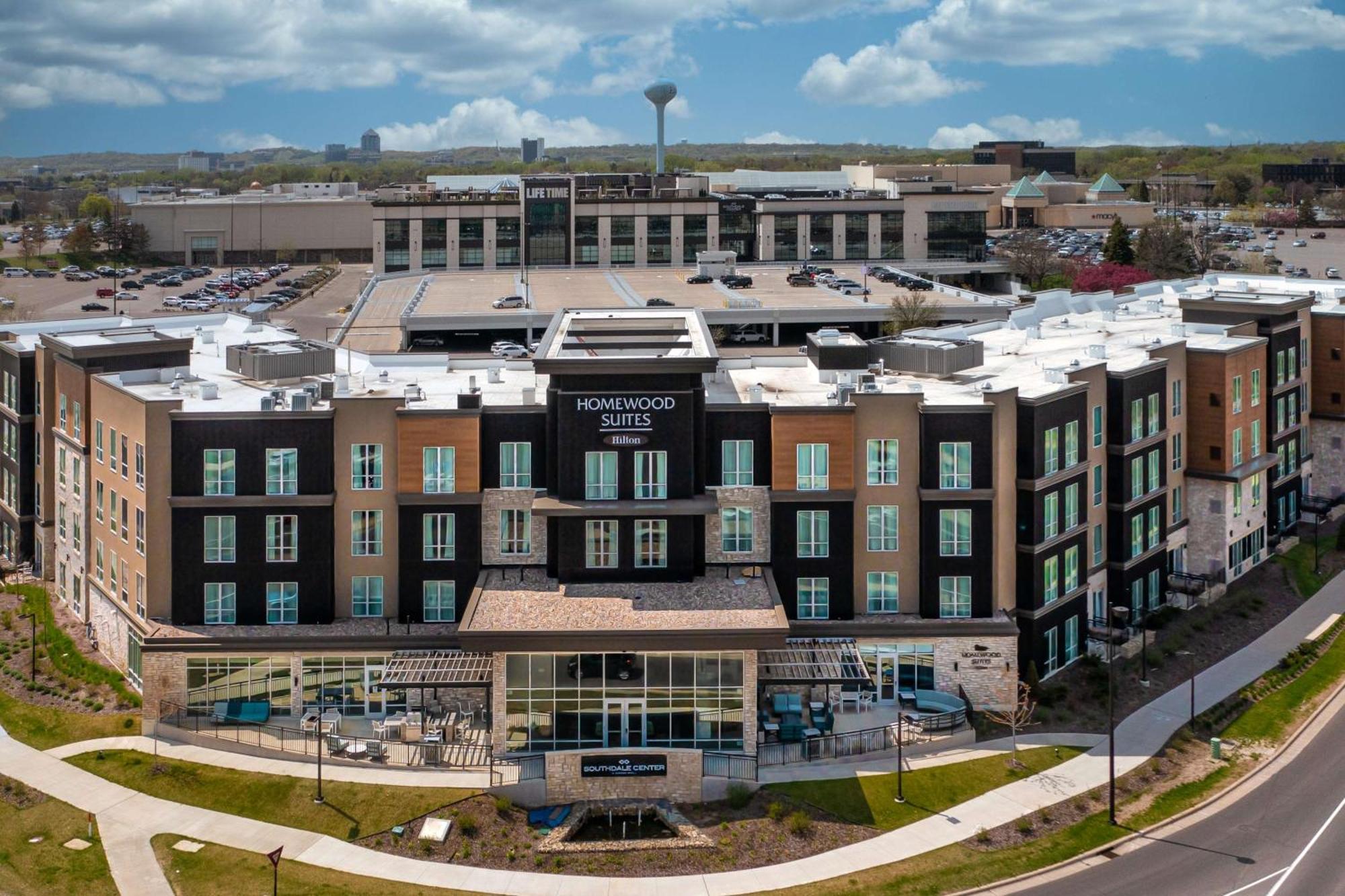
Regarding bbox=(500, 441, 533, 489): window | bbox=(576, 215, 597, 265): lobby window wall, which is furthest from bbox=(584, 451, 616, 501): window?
bbox=(576, 215, 597, 265): lobby window wall

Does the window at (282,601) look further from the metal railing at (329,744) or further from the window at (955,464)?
the window at (955,464)

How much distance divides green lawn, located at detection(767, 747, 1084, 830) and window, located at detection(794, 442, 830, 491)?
12.0 meters

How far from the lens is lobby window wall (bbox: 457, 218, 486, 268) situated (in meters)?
158

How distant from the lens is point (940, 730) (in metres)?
52.6

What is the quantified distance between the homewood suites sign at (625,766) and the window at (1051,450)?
19.7 m

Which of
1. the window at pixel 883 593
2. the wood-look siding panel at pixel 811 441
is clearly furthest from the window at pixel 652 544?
the window at pixel 883 593

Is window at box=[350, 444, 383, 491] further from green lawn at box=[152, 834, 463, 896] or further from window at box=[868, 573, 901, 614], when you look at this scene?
window at box=[868, 573, 901, 614]

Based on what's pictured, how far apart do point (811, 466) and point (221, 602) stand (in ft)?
75.0

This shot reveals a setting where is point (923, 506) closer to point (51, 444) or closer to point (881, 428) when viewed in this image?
point (881, 428)

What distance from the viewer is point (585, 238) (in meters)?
160

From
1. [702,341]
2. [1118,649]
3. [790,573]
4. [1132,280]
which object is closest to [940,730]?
[790,573]

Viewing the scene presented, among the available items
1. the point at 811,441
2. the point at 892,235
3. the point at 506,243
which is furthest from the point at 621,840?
the point at 892,235

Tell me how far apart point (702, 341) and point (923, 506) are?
1117cm

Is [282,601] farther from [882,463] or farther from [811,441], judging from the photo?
[882,463]
